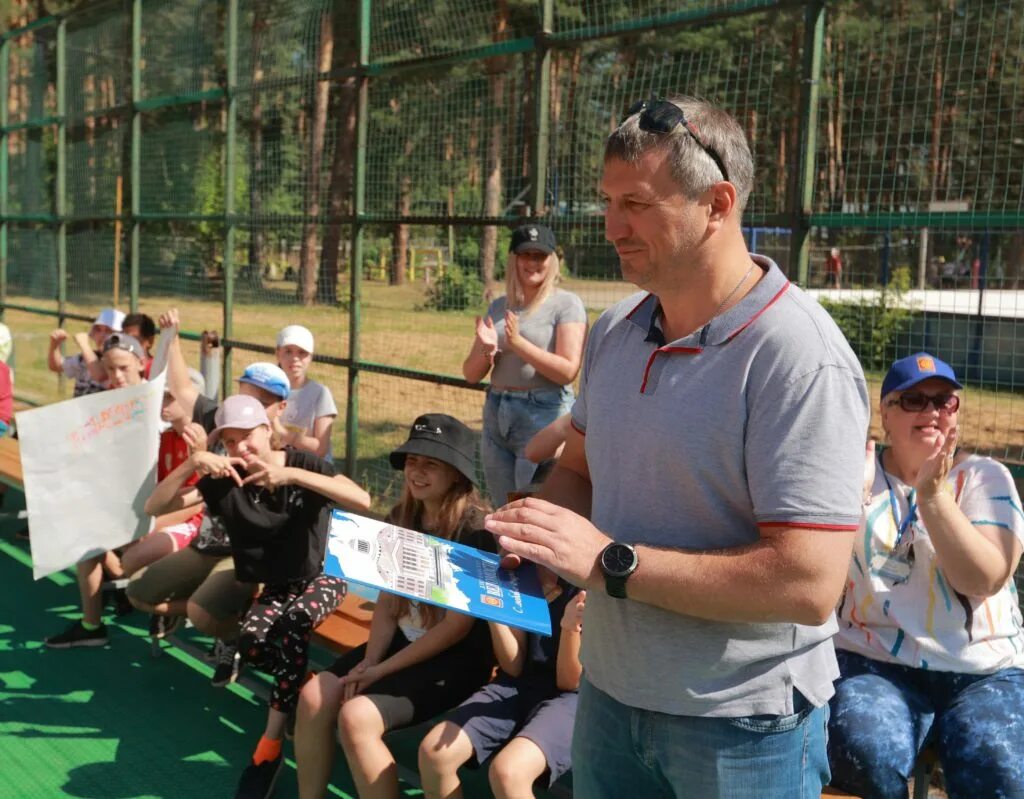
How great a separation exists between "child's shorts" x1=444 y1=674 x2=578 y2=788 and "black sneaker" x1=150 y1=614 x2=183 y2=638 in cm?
197

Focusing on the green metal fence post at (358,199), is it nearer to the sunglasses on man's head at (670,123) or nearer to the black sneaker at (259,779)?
the black sneaker at (259,779)

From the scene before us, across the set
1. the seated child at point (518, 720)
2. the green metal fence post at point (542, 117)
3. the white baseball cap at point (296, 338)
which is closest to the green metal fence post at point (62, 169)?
the white baseball cap at point (296, 338)

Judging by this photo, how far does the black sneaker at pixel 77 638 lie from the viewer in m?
4.72

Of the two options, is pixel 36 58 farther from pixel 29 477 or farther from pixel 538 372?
pixel 538 372

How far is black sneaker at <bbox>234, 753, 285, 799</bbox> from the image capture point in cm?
338

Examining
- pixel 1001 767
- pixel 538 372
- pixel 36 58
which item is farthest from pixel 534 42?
pixel 36 58

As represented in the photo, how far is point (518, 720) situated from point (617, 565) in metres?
1.64

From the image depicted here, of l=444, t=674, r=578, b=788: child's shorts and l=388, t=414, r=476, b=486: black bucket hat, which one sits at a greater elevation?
l=388, t=414, r=476, b=486: black bucket hat

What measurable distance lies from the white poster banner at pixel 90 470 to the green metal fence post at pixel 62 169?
4.91m

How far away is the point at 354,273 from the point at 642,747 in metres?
4.12

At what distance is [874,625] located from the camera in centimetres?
273

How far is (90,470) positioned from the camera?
14.6ft

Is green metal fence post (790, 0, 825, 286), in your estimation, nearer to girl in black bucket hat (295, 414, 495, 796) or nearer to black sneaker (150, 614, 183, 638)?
girl in black bucket hat (295, 414, 495, 796)

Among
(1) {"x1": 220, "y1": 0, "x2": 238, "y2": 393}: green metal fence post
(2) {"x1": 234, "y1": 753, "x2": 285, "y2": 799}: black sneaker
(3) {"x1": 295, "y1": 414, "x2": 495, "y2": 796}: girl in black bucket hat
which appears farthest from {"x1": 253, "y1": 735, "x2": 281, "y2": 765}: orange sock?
(1) {"x1": 220, "y1": 0, "x2": 238, "y2": 393}: green metal fence post
